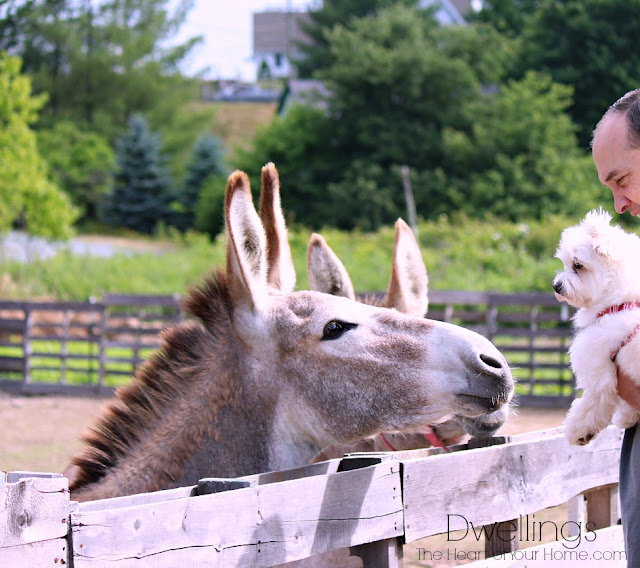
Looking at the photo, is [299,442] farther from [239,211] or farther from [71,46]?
[71,46]

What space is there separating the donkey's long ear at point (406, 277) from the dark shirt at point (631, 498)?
8.60 ft

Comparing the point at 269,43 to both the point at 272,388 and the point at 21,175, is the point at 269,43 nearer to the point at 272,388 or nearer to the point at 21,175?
the point at 21,175

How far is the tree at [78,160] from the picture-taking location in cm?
4731

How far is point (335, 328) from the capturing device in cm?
308

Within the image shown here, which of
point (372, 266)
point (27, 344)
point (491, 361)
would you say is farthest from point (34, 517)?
point (372, 266)

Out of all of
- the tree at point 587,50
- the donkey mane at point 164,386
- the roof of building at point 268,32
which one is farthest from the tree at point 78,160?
the roof of building at point 268,32

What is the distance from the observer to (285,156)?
1549 inches

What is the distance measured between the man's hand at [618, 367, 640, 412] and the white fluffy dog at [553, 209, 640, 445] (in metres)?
0.02

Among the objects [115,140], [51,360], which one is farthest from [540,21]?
[51,360]

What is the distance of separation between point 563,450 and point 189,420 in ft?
5.31

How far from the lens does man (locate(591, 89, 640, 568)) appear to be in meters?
2.21

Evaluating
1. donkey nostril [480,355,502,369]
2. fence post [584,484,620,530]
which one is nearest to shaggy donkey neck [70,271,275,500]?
donkey nostril [480,355,502,369]

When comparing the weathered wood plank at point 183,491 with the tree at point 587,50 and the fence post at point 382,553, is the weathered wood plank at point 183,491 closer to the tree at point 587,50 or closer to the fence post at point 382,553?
the fence post at point 382,553

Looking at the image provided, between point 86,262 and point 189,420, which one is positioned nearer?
point 189,420
